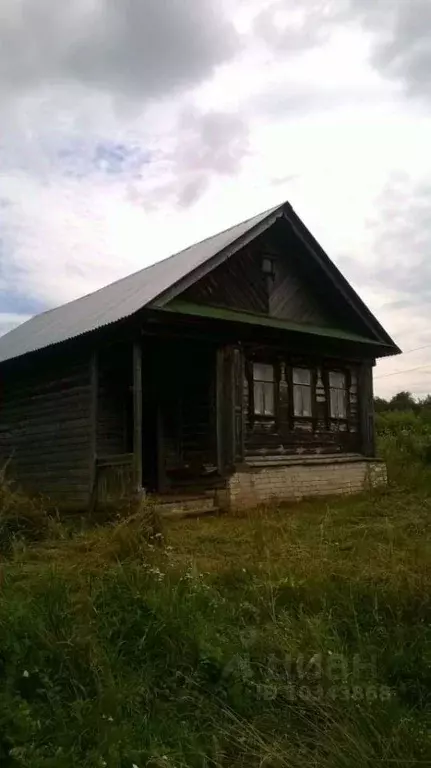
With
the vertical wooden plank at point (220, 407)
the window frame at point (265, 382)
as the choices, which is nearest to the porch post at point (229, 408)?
the vertical wooden plank at point (220, 407)

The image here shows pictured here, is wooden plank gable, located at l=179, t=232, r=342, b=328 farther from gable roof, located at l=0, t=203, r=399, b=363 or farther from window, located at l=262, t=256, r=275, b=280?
gable roof, located at l=0, t=203, r=399, b=363

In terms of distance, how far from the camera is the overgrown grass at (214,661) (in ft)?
13.2

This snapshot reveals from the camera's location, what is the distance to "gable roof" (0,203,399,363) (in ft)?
40.0

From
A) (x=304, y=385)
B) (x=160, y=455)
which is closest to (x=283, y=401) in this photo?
(x=304, y=385)

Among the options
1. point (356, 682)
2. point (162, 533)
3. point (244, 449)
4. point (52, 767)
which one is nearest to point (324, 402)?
point (244, 449)

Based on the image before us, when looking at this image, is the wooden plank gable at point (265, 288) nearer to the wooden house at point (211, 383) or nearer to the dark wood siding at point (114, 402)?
the wooden house at point (211, 383)

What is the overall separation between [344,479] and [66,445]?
6181mm

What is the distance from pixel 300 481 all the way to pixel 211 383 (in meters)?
2.79

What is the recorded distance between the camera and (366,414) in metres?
16.9

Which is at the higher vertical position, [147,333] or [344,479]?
[147,333]

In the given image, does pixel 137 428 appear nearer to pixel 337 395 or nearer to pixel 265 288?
pixel 265 288

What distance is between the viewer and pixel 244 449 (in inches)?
539

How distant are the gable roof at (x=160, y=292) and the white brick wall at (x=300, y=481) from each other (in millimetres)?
3073

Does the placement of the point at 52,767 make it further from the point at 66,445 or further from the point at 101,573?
the point at 66,445
